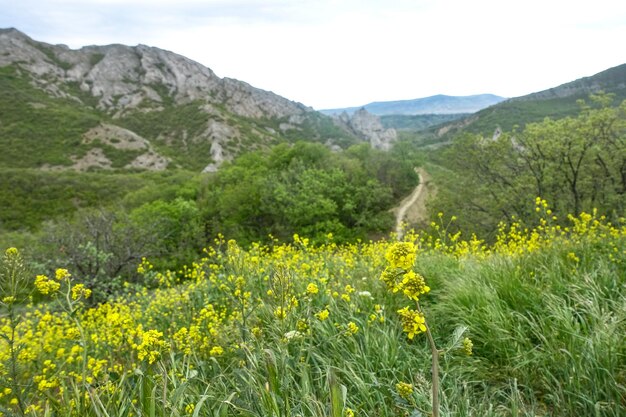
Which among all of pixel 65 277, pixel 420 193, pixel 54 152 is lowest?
pixel 420 193

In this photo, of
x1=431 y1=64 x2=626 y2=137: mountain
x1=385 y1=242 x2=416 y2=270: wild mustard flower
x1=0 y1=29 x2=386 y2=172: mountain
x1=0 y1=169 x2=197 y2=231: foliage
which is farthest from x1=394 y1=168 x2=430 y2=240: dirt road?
x1=431 y1=64 x2=626 y2=137: mountain

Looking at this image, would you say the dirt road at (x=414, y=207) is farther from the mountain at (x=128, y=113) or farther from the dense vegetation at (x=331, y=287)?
the mountain at (x=128, y=113)

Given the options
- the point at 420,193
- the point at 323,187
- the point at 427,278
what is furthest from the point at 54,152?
the point at 427,278

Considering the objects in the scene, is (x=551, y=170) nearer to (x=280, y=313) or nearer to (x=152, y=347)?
(x=280, y=313)

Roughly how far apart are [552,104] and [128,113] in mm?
155189

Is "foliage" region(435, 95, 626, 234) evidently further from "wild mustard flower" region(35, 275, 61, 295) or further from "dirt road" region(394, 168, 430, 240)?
"wild mustard flower" region(35, 275, 61, 295)

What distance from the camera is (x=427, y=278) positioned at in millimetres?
5672

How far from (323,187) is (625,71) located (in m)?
168

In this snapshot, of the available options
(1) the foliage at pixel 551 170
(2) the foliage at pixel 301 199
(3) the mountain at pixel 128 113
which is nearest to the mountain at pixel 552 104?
(3) the mountain at pixel 128 113

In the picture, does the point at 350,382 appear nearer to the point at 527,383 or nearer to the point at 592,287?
the point at 527,383

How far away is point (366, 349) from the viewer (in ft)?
12.3

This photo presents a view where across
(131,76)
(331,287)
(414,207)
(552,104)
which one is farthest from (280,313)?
(131,76)

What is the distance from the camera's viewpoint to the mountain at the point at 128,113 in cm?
8138

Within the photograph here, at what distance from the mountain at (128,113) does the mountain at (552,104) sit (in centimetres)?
5487
